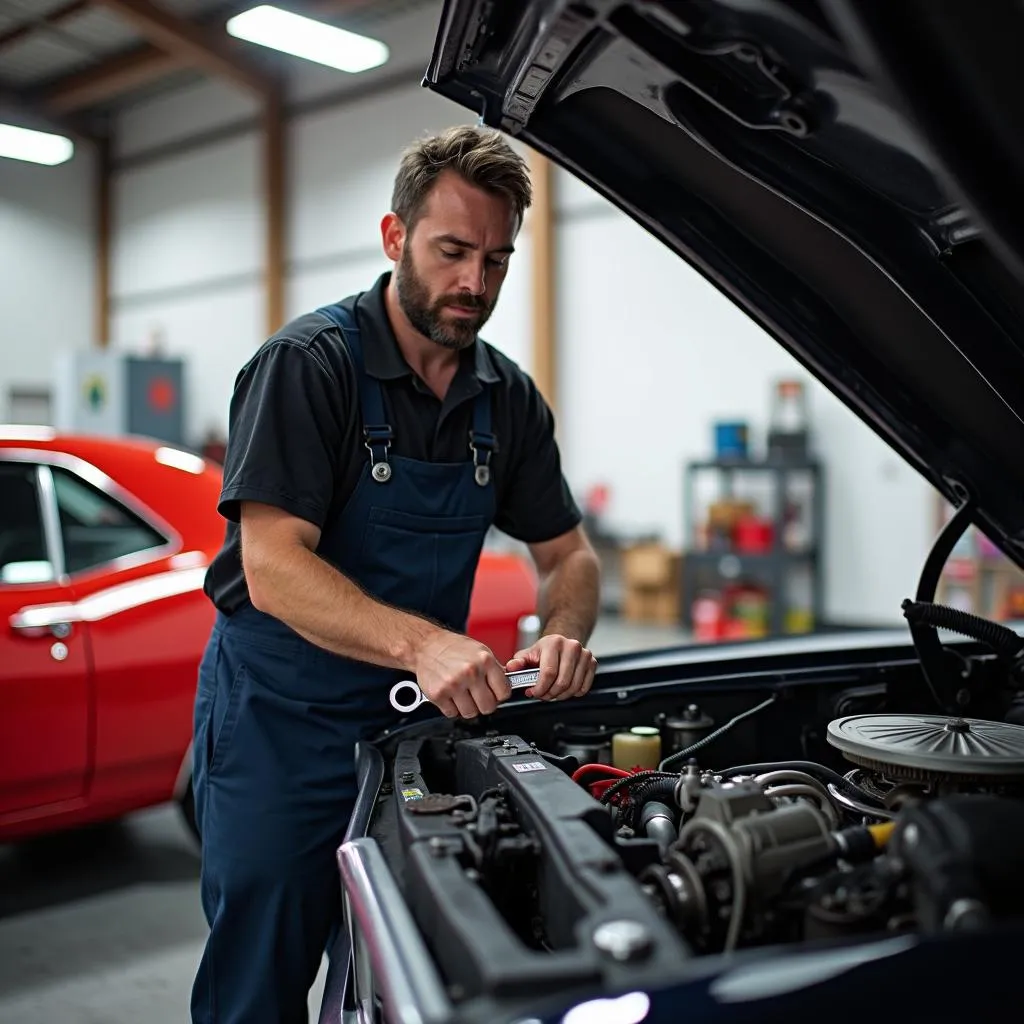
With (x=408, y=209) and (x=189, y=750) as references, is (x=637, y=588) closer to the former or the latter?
(x=189, y=750)

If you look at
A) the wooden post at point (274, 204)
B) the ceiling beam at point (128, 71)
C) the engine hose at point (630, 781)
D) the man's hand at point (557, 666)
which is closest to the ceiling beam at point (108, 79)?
the ceiling beam at point (128, 71)

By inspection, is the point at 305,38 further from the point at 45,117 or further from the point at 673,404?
the point at 45,117

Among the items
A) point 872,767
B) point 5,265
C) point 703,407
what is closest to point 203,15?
point 5,265

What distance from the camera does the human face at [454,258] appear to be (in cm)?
156

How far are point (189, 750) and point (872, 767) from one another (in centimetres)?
199

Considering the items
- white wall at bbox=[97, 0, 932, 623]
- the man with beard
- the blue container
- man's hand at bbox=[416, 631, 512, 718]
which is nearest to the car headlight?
the man with beard

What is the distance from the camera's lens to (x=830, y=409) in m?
7.06

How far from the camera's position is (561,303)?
8.30 meters

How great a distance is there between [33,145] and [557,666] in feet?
33.2

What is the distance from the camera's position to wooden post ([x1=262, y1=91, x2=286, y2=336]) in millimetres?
10031

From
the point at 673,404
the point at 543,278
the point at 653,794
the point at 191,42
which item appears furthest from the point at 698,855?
the point at 191,42

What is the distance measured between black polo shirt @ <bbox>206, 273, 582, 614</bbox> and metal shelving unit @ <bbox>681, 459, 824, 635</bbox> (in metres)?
5.21

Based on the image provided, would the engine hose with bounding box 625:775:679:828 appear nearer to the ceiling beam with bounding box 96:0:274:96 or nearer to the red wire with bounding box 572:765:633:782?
the red wire with bounding box 572:765:633:782

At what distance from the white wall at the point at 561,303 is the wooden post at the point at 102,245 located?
0.27 m
